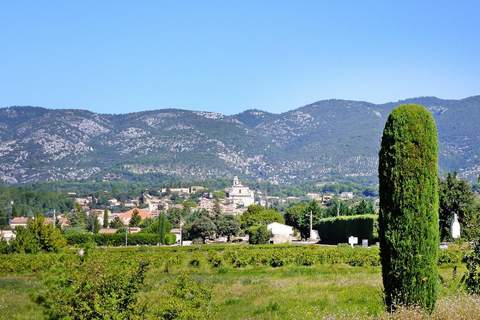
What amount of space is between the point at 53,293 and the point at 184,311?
2.27 meters

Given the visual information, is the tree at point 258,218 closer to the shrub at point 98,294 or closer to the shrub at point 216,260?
the shrub at point 216,260

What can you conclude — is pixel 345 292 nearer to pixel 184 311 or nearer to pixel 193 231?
pixel 184 311

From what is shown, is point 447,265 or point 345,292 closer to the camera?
point 345,292

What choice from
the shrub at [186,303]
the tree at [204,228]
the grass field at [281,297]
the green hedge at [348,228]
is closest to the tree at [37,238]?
the grass field at [281,297]

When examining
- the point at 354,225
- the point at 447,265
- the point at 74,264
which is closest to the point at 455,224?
the point at 74,264

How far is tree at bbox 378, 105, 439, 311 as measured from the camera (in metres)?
11.2

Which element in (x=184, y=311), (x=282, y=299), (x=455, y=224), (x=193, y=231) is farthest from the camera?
(x=193, y=231)

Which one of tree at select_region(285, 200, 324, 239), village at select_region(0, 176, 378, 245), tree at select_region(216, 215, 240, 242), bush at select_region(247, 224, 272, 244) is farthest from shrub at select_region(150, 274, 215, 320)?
tree at select_region(285, 200, 324, 239)

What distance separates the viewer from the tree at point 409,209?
11188 millimetres

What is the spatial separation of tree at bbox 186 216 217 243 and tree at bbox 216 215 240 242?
3.82 ft

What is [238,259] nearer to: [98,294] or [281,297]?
[281,297]

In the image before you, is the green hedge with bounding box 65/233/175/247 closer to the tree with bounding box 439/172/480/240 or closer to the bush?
the bush

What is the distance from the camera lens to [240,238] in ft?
293

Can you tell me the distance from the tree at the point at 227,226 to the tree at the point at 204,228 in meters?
1.16
